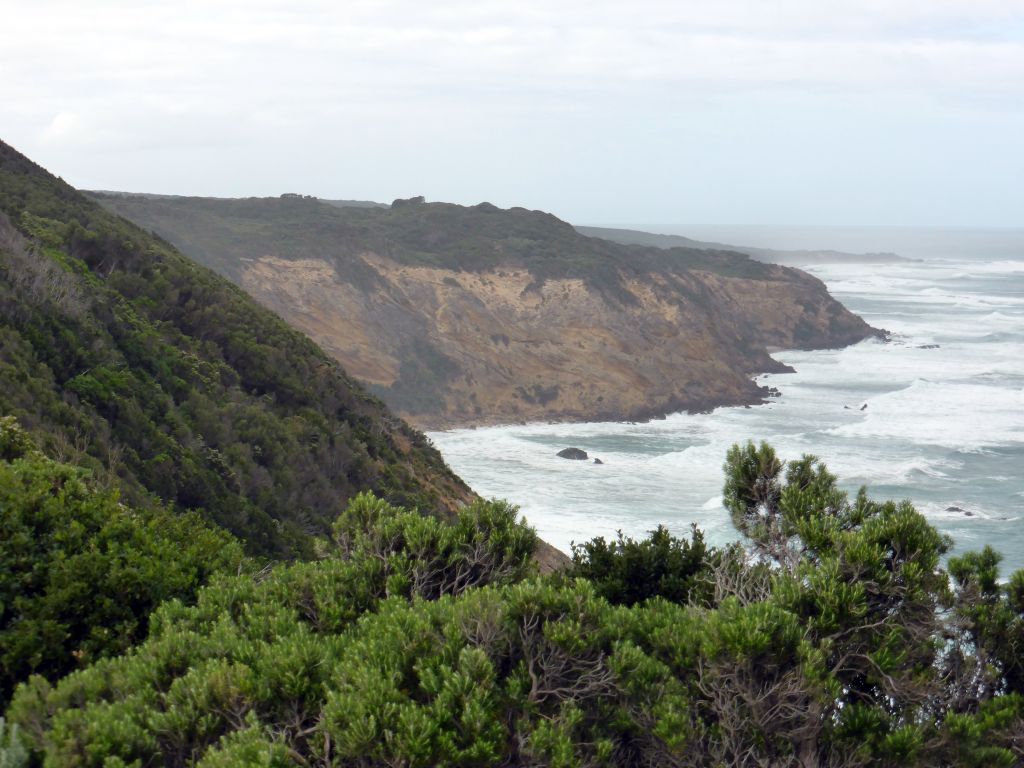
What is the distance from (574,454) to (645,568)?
96.0 feet

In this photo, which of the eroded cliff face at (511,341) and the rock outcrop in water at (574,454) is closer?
the rock outcrop in water at (574,454)

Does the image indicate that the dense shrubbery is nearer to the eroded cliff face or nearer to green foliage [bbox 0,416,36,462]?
green foliage [bbox 0,416,36,462]

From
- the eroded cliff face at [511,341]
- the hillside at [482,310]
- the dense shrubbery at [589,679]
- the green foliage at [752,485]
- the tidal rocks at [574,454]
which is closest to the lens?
the dense shrubbery at [589,679]

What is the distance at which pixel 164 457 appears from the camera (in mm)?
14172

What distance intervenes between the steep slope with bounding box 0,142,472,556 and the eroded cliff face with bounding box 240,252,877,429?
20660 millimetres

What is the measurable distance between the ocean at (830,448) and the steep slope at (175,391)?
8.26 meters

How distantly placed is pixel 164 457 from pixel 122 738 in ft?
30.9

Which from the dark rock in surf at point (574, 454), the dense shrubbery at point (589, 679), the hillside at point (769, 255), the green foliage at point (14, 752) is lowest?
the dark rock in surf at point (574, 454)

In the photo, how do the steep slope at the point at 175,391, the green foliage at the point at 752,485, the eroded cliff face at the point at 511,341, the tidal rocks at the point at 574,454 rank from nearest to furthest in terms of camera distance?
1. the green foliage at the point at 752,485
2. the steep slope at the point at 175,391
3. the tidal rocks at the point at 574,454
4. the eroded cliff face at the point at 511,341

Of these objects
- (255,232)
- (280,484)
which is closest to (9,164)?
(280,484)

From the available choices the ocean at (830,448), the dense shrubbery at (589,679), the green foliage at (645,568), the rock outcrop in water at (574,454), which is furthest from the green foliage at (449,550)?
the rock outcrop in water at (574,454)

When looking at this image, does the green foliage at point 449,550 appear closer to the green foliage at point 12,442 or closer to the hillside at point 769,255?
the green foliage at point 12,442

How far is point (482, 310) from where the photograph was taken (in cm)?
5316

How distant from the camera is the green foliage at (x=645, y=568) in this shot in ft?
27.8
